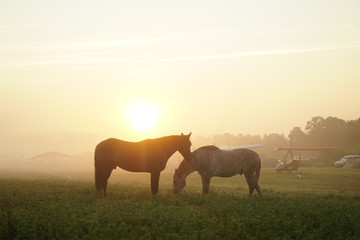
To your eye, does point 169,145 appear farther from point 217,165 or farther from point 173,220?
point 173,220

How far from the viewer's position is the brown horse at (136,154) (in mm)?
19516

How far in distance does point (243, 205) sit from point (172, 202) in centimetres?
278

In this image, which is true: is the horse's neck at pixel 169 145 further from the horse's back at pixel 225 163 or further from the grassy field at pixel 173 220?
the grassy field at pixel 173 220

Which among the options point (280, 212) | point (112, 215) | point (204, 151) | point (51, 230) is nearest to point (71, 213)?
point (112, 215)

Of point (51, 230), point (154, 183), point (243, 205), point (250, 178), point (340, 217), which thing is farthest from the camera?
point (250, 178)

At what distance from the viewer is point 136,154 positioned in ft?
64.3

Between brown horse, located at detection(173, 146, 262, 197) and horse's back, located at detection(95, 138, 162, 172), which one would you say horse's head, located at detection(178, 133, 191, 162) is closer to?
brown horse, located at detection(173, 146, 262, 197)

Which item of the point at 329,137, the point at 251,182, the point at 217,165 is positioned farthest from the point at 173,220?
the point at 329,137

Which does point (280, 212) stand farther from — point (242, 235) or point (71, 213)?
point (71, 213)

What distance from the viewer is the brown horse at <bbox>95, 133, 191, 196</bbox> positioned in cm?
1952

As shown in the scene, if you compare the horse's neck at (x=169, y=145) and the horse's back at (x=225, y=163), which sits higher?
the horse's neck at (x=169, y=145)

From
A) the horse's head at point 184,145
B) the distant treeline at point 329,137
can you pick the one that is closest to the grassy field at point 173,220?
the horse's head at point 184,145

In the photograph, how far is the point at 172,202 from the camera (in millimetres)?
16562

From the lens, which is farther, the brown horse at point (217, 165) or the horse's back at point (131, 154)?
the brown horse at point (217, 165)
